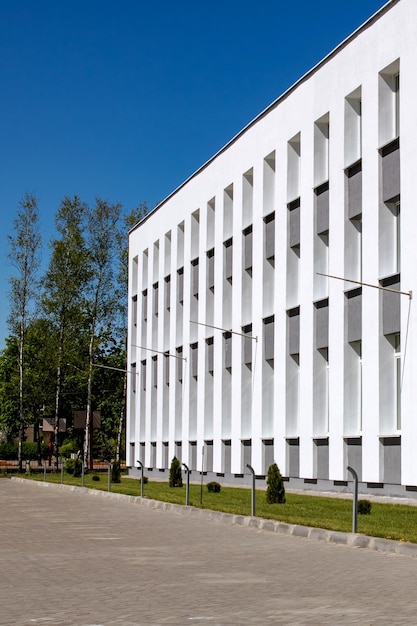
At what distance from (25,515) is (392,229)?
12671 millimetres

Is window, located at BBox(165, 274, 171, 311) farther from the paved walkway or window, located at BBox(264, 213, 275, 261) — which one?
the paved walkway

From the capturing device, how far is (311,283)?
32.7m

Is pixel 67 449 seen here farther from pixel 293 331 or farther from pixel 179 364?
pixel 293 331

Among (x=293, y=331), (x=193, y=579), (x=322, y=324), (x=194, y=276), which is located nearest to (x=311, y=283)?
(x=322, y=324)

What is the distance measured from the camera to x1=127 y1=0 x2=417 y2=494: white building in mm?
27531

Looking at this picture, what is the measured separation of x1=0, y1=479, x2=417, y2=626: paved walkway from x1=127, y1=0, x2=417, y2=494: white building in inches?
434

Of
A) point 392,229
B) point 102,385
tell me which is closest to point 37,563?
point 392,229

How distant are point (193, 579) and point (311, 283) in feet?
73.5

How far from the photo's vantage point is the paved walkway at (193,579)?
8.44m

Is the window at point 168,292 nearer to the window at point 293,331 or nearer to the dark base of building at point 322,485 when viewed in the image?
the dark base of building at point 322,485

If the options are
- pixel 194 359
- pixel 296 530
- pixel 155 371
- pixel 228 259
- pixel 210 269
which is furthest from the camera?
pixel 155 371

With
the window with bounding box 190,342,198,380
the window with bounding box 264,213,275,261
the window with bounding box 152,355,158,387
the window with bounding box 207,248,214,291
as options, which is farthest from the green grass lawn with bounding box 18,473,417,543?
the window with bounding box 152,355,158,387

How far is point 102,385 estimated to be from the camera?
81.1 metres

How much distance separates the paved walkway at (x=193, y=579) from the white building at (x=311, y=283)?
434 inches
